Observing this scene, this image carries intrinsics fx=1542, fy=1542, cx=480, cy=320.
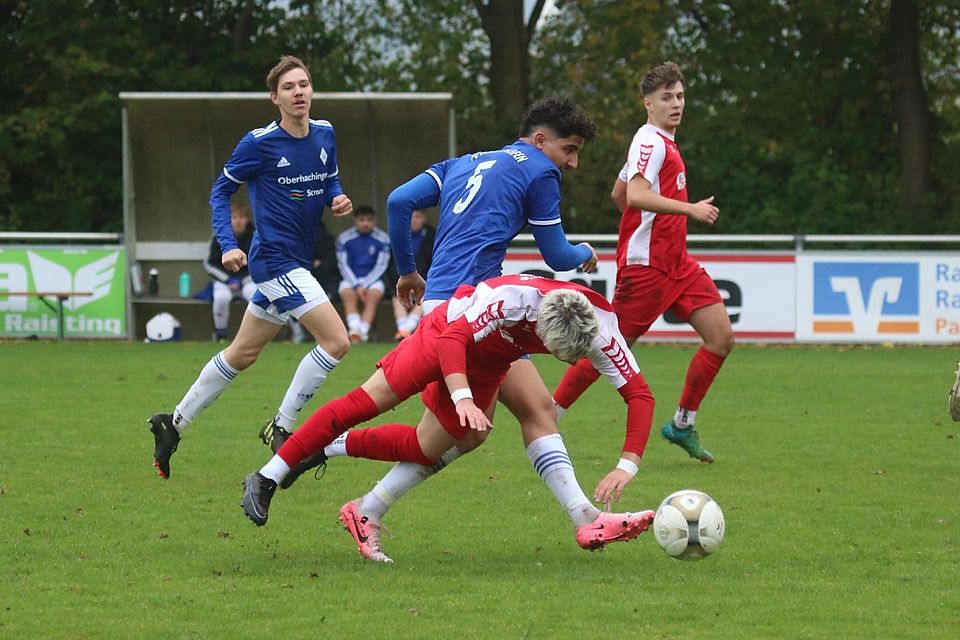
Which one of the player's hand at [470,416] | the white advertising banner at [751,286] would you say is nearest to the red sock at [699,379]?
the player's hand at [470,416]

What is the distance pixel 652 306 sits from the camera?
28.9ft

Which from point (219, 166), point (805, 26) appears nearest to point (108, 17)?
point (219, 166)

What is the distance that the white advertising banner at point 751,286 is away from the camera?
59.2ft

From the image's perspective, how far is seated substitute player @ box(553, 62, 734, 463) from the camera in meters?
8.55

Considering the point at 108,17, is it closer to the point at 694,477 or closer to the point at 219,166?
the point at 219,166

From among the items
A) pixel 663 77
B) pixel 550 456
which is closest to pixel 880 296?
pixel 663 77

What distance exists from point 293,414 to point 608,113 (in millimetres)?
21418

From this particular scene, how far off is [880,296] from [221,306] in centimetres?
781

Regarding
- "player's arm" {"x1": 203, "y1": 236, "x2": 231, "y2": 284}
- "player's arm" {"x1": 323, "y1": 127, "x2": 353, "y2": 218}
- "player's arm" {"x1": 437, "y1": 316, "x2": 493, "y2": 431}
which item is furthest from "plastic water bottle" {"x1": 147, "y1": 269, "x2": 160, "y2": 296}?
"player's arm" {"x1": 437, "y1": 316, "x2": 493, "y2": 431}

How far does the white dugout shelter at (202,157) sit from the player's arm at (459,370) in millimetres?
13517

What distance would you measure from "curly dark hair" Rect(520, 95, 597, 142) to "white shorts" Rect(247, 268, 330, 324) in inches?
83.3

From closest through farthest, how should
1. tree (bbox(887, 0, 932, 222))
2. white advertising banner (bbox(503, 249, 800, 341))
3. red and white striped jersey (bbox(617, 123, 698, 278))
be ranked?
1. red and white striped jersey (bbox(617, 123, 698, 278))
2. white advertising banner (bbox(503, 249, 800, 341))
3. tree (bbox(887, 0, 932, 222))

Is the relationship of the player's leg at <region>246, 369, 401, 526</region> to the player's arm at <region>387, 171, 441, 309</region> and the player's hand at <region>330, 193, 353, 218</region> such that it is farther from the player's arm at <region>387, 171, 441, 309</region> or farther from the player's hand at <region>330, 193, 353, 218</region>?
the player's hand at <region>330, 193, 353, 218</region>

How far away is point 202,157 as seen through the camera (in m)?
20.0
